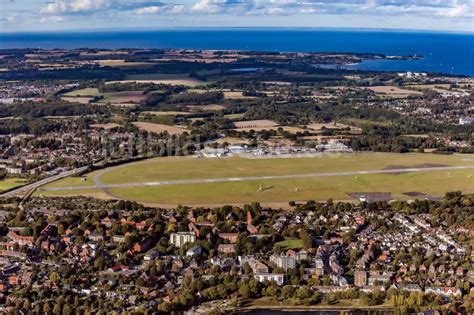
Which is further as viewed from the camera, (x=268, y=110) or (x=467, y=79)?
(x=467, y=79)

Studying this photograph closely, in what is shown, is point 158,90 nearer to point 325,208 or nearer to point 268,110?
point 268,110

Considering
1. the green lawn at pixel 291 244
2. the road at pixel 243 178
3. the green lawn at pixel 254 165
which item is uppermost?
the green lawn at pixel 254 165

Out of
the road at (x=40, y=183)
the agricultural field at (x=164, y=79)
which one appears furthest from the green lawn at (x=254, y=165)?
the agricultural field at (x=164, y=79)

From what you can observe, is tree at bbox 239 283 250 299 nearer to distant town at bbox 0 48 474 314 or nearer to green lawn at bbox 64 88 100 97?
distant town at bbox 0 48 474 314

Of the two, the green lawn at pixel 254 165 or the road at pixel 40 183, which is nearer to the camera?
the road at pixel 40 183

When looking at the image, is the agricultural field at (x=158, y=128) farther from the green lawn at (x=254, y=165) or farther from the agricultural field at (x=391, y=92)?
the agricultural field at (x=391, y=92)

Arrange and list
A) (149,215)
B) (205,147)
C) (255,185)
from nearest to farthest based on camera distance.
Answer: (149,215) < (255,185) < (205,147)

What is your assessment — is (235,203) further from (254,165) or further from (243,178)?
(254,165)

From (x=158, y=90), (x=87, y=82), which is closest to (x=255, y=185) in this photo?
(x=158, y=90)
